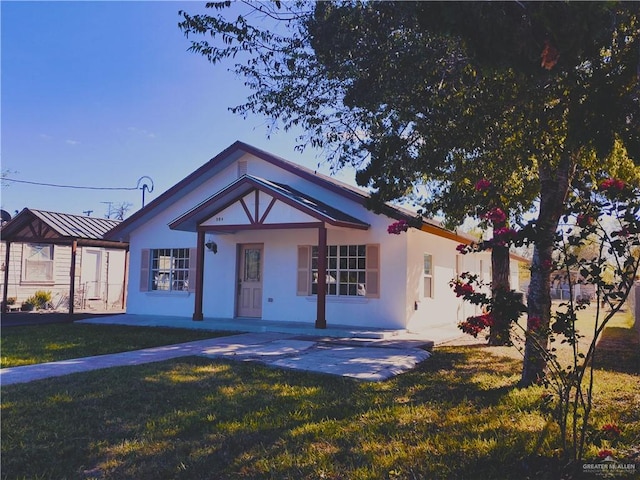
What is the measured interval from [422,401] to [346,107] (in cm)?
481

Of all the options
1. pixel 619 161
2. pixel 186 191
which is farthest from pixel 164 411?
pixel 186 191

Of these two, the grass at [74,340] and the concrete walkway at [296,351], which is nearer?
the concrete walkway at [296,351]

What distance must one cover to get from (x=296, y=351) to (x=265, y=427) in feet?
14.9

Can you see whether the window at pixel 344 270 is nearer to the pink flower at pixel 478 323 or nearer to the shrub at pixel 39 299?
the pink flower at pixel 478 323

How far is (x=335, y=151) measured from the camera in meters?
9.16

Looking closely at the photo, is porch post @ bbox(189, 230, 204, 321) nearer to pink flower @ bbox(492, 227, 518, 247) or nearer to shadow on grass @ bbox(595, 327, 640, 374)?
shadow on grass @ bbox(595, 327, 640, 374)

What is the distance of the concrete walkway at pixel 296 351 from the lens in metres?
7.62

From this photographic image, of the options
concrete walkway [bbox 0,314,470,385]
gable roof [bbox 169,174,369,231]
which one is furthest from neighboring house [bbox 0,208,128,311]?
concrete walkway [bbox 0,314,470,385]

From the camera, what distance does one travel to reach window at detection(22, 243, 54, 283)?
2022 centimetres

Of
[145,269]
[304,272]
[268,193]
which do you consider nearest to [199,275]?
[304,272]

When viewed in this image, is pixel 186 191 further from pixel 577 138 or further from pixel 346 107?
pixel 577 138

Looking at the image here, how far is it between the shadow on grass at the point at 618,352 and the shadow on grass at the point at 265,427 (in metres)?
2.95

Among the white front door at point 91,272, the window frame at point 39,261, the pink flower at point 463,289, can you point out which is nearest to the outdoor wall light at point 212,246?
the window frame at point 39,261

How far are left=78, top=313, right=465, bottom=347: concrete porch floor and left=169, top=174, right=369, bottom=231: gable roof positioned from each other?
8.53ft
